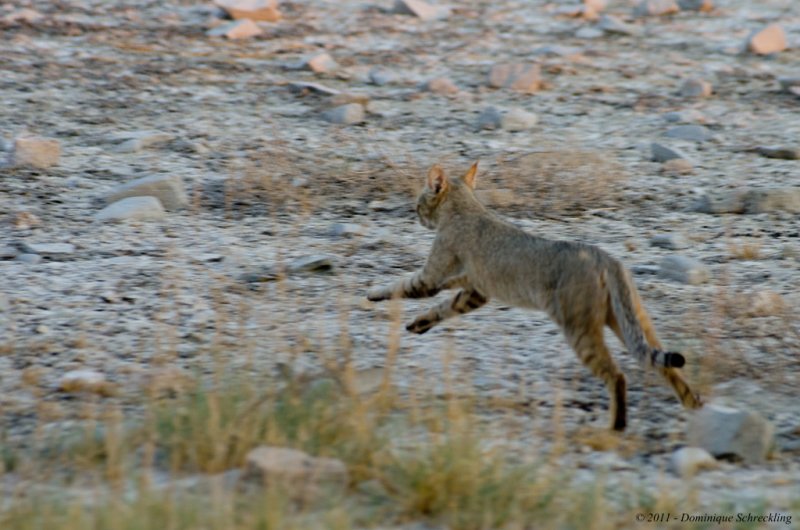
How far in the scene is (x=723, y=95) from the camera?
38.9ft

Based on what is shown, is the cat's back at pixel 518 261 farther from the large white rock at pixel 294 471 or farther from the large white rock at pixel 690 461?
the large white rock at pixel 294 471

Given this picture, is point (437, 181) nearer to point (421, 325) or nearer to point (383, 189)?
point (421, 325)

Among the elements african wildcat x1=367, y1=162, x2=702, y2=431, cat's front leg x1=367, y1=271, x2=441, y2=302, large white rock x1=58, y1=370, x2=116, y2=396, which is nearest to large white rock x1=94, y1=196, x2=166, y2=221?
african wildcat x1=367, y1=162, x2=702, y2=431

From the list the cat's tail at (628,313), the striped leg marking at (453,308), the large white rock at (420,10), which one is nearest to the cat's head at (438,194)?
the striped leg marking at (453,308)

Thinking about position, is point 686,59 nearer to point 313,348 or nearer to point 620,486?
point 313,348

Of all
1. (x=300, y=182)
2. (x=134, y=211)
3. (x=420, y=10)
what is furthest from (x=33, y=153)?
(x=420, y=10)

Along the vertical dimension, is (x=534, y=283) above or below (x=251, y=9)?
below

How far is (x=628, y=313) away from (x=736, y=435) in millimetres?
676

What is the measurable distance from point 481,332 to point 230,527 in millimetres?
2717

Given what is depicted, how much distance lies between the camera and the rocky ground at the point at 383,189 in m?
5.86

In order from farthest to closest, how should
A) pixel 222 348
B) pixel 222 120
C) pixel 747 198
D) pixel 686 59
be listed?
1. pixel 686 59
2. pixel 222 120
3. pixel 747 198
4. pixel 222 348

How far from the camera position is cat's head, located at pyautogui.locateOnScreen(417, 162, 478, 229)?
6590 mm

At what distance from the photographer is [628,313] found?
540 cm

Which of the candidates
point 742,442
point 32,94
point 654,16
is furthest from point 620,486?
point 654,16
